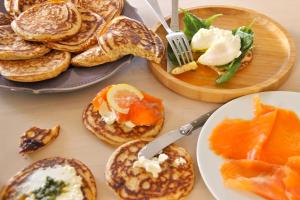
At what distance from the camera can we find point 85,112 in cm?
151

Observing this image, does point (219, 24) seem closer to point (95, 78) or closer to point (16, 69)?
point (95, 78)

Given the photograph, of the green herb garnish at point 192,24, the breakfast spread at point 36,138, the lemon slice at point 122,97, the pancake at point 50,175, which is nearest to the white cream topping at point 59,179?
the pancake at point 50,175

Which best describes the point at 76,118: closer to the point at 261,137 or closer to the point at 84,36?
the point at 84,36

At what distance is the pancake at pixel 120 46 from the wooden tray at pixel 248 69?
0.24 ft

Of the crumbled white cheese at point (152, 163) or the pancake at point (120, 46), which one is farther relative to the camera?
the pancake at point (120, 46)

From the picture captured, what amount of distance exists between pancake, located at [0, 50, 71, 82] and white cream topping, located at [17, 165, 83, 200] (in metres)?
0.38

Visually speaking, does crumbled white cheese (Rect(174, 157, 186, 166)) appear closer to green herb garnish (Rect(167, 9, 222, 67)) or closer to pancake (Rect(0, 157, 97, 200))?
pancake (Rect(0, 157, 97, 200))

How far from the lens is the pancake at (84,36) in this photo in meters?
1.61

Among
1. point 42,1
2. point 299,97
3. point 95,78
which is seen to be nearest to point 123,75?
point 95,78

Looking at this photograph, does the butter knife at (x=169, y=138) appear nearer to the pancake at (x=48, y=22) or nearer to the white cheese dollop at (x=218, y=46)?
the white cheese dollop at (x=218, y=46)

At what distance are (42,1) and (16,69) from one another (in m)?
0.46

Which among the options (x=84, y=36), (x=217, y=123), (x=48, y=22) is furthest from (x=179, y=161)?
(x=48, y=22)

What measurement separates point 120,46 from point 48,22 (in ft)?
1.07

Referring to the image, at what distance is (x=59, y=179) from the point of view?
124 cm
